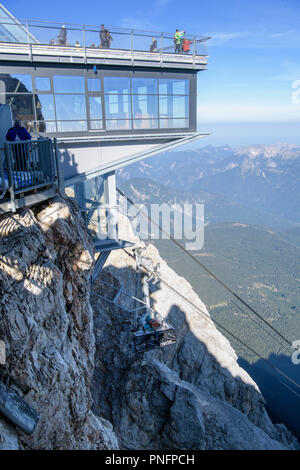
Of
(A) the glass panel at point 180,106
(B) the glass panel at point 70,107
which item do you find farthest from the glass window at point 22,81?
(A) the glass panel at point 180,106

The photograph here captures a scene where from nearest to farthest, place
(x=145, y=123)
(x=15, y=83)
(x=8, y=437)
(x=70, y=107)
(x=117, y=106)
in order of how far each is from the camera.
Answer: (x=8, y=437), (x=15, y=83), (x=70, y=107), (x=117, y=106), (x=145, y=123)

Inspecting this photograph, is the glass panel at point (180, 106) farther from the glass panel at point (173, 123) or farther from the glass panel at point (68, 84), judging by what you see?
the glass panel at point (68, 84)

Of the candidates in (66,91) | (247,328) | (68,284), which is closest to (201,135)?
(66,91)

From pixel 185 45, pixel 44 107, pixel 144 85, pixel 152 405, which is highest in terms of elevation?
pixel 185 45

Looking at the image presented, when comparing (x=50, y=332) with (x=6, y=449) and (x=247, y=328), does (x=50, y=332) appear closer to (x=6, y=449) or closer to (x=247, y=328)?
(x=6, y=449)

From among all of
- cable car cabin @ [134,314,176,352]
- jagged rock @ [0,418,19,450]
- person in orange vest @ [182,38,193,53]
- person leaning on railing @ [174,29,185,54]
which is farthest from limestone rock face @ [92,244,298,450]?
jagged rock @ [0,418,19,450]

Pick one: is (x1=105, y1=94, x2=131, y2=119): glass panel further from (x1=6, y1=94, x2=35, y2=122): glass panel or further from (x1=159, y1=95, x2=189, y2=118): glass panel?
(x1=6, y1=94, x2=35, y2=122): glass panel

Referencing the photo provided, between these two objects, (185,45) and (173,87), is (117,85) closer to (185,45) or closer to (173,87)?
(173,87)

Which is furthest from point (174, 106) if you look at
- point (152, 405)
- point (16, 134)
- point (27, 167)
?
point (152, 405)
